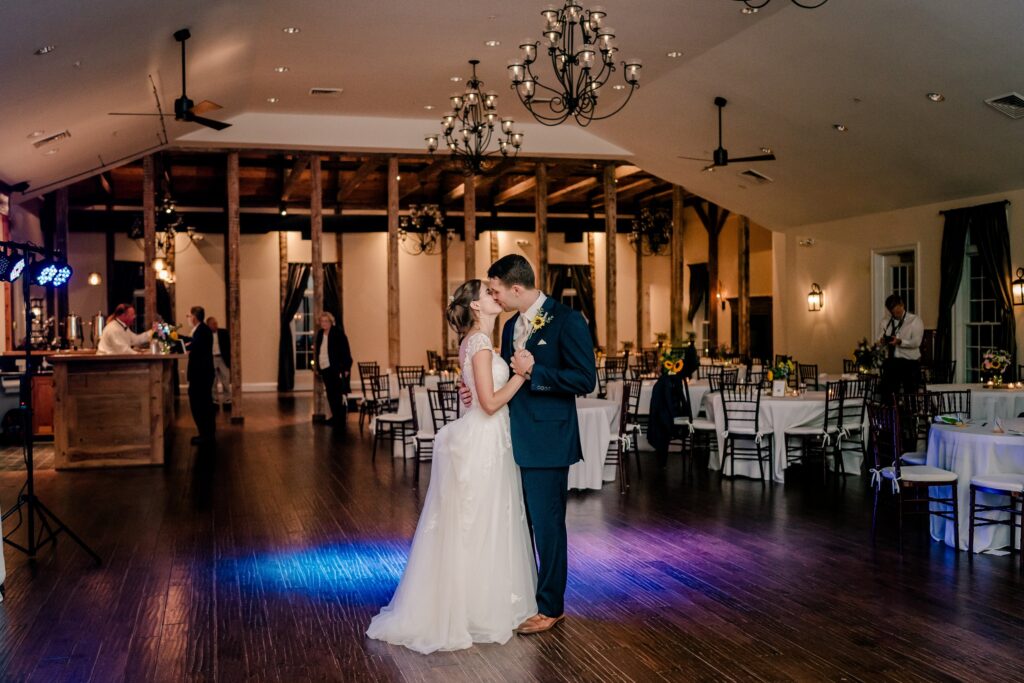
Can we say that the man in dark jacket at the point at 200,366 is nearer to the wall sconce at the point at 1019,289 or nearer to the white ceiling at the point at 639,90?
the white ceiling at the point at 639,90

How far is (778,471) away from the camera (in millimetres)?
8578

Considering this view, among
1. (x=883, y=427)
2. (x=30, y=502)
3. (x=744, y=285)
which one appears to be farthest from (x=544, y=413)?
(x=744, y=285)

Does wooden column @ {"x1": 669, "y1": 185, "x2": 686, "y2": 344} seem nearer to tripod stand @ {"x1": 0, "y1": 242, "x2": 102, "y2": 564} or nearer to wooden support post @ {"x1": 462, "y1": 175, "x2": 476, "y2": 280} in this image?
wooden support post @ {"x1": 462, "y1": 175, "x2": 476, "y2": 280}

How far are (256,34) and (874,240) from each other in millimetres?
9667

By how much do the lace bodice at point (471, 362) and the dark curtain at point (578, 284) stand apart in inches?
673

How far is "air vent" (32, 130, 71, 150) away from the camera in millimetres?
10410

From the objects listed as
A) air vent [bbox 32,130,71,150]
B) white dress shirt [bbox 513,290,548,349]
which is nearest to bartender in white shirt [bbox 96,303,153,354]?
air vent [bbox 32,130,71,150]

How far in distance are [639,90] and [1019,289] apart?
546 centimetres

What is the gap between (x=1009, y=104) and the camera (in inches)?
380

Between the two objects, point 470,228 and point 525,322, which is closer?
point 525,322

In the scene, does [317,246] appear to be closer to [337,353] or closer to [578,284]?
[337,353]

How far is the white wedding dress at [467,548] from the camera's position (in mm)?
4176

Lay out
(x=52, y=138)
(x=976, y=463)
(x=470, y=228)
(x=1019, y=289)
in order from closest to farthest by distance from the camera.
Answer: (x=976, y=463)
(x=52, y=138)
(x=1019, y=289)
(x=470, y=228)

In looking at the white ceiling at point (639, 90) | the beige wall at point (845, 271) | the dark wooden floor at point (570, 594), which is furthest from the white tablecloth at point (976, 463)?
the beige wall at point (845, 271)
